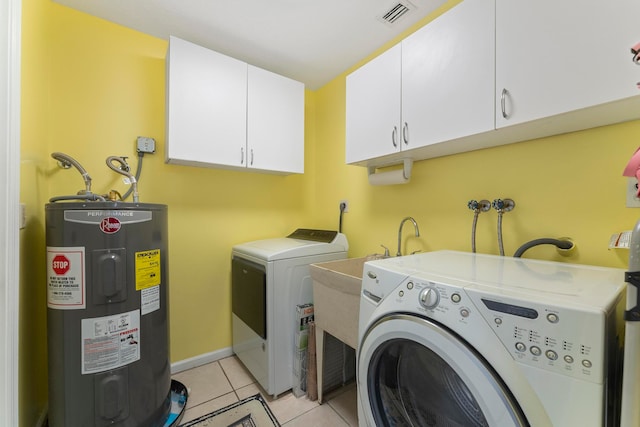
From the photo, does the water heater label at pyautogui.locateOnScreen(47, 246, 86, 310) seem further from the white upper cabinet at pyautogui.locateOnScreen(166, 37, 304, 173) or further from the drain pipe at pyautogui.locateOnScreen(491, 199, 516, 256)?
the drain pipe at pyautogui.locateOnScreen(491, 199, 516, 256)

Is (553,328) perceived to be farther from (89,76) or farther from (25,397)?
(89,76)

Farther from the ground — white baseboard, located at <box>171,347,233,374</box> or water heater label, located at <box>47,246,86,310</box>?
water heater label, located at <box>47,246,86,310</box>

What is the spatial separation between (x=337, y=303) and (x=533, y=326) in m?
0.89

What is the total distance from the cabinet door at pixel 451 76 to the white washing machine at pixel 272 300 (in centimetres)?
99

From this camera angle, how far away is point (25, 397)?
114 centimetres

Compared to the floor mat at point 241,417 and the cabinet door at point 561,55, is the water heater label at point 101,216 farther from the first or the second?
the cabinet door at point 561,55

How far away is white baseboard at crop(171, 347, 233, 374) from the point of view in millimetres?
1878

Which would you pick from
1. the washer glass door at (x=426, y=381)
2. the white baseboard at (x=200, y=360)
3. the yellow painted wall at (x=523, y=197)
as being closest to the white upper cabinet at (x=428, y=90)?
the yellow painted wall at (x=523, y=197)

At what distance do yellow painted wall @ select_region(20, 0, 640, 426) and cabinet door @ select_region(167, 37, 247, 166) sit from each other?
1.19 ft

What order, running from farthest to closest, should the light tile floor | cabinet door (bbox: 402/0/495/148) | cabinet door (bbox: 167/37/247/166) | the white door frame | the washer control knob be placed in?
cabinet door (bbox: 167/37/247/166) < the light tile floor < cabinet door (bbox: 402/0/495/148) < the white door frame < the washer control knob

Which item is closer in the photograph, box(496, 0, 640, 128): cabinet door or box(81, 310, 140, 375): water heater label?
box(496, 0, 640, 128): cabinet door

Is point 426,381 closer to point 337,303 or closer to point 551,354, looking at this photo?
point 551,354

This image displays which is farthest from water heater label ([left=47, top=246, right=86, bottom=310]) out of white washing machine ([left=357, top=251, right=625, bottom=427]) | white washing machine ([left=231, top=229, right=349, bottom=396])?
white washing machine ([left=357, top=251, right=625, bottom=427])

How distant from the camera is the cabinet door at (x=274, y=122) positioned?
1.87 meters
